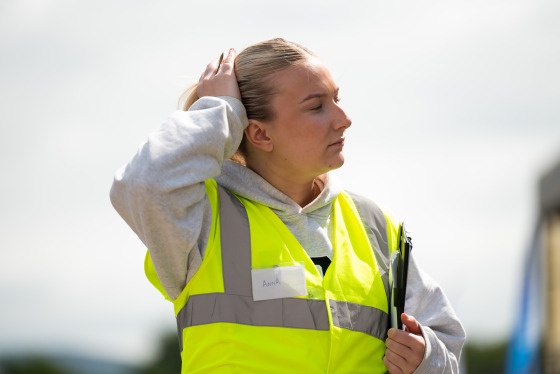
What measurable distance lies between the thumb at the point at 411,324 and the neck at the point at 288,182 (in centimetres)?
57

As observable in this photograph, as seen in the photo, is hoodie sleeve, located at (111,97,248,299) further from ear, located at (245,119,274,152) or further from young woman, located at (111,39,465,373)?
ear, located at (245,119,274,152)

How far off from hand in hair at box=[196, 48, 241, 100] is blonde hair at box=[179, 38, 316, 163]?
0.17 ft

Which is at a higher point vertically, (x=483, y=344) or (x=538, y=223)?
(x=538, y=223)

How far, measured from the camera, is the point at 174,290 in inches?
99.2

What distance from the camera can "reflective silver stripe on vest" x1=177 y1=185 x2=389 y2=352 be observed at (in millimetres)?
2455

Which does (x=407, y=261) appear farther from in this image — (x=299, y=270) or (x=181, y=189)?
(x=181, y=189)

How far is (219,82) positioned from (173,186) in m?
0.58

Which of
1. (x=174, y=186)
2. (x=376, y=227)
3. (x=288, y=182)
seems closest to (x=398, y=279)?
(x=376, y=227)

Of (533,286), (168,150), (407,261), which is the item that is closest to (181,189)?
(168,150)

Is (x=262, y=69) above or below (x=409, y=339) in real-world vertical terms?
above

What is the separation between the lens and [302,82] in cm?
276

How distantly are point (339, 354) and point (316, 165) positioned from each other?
2.15 feet

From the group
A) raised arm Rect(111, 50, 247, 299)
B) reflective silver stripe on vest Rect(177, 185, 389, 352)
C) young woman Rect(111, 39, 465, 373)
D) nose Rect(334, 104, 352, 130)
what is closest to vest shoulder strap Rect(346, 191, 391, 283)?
young woman Rect(111, 39, 465, 373)

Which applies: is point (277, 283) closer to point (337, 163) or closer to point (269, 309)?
point (269, 309)
